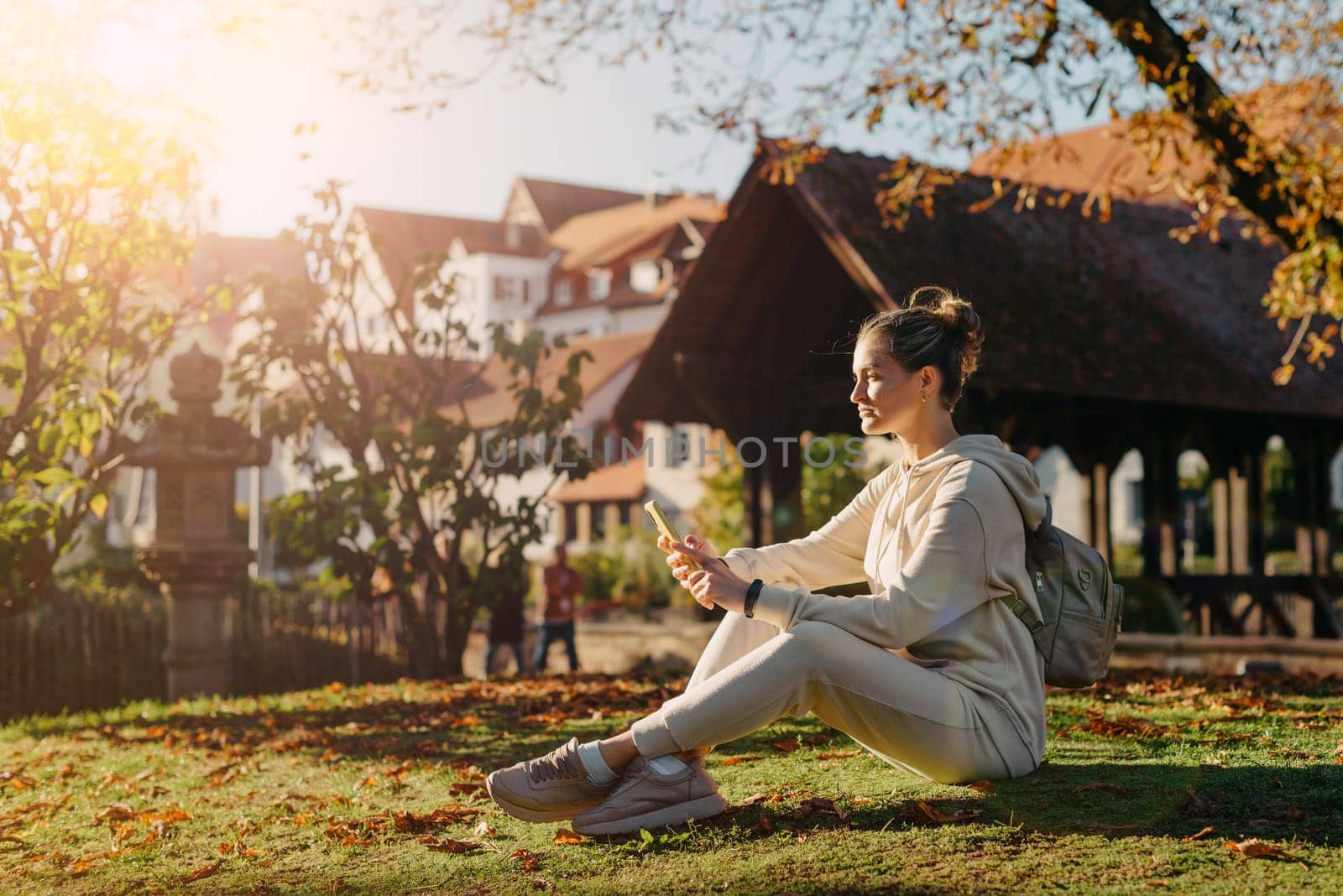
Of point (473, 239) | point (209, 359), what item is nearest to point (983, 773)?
point (209, 359)

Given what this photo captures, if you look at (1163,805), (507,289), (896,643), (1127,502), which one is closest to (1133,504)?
(1127,502)

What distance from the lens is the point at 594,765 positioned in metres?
4.24

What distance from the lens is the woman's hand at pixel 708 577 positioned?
4.11 m

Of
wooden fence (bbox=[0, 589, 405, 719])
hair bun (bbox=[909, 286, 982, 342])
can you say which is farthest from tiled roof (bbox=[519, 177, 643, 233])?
hair bun (bbox=[909, 286, 982, 342])

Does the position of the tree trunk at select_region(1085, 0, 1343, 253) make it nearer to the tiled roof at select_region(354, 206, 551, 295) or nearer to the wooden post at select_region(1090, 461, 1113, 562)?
the wooden post at select_region(1090, 461, 1113, 562)

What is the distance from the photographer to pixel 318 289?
41.7 ft

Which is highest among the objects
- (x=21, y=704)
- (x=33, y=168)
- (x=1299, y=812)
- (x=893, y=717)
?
(x=33, y=168)

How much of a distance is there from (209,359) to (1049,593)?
10.6 m

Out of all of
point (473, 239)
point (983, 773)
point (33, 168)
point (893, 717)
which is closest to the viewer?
point (893, 717)

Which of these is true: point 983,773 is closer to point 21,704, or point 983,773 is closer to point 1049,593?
point 1049,593

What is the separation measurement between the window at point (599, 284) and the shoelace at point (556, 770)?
61.3m

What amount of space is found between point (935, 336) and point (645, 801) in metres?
1.68

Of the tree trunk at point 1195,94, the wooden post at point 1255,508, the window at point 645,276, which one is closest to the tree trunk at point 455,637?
the tree trunk at point 1195,94

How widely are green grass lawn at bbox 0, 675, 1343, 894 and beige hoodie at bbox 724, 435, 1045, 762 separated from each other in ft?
1.49
